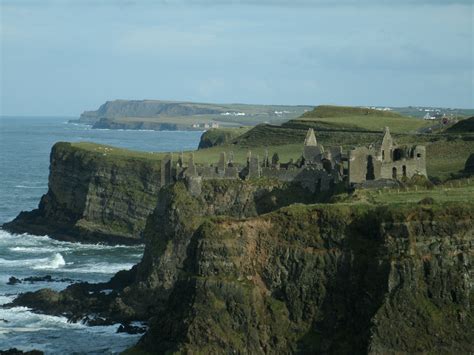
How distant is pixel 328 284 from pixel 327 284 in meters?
0.04

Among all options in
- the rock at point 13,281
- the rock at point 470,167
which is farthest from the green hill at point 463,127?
the rock at point 13,281

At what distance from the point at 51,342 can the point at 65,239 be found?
41.3 meters

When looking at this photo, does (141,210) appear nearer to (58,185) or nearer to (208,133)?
(58,185)

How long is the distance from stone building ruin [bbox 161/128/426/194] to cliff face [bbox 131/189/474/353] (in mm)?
12877

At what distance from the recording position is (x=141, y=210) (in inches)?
4210

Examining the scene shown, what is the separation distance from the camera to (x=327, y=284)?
2012 inches

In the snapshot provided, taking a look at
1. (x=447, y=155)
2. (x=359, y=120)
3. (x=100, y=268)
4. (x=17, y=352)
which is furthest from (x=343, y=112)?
(x=17, y=352)

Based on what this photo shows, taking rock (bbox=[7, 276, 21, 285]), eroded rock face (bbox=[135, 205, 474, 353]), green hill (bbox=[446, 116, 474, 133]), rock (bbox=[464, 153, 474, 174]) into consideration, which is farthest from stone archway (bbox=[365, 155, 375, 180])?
green hill (bbox=[446, 116, 474, 133])

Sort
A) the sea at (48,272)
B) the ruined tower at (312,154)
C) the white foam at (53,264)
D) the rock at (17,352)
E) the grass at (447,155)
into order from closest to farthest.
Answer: the rock at (17,352), the sea at (48,272), the ruined tower at (312,154), the grass at (447,155), the white foam at (53,264)

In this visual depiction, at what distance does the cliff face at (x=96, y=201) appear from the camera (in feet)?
349

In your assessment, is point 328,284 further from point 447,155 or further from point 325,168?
point 447,155

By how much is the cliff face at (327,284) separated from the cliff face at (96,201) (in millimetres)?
52547

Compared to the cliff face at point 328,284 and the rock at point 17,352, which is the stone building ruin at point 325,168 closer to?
the cliff face at point 328,284

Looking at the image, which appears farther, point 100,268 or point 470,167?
point 100,268
